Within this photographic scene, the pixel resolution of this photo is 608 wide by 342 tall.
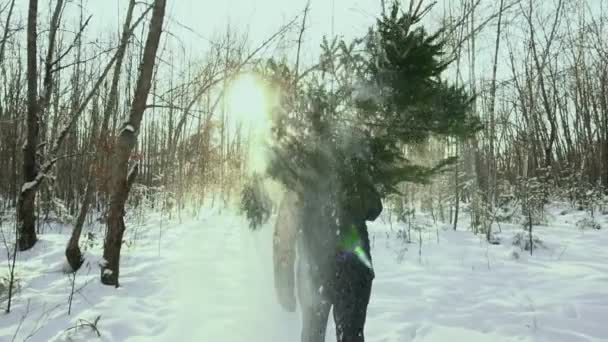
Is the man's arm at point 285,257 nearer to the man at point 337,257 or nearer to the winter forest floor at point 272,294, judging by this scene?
the winter forest floor at point 272,294

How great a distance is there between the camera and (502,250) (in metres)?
7.62

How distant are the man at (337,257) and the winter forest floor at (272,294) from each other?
3.91 ft

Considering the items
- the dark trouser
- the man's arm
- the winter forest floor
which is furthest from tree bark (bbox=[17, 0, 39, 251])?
the dark trouser

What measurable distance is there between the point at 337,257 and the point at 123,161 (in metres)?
3.55

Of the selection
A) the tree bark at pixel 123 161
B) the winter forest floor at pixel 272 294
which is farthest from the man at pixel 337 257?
the tree bark at pixel 123 161

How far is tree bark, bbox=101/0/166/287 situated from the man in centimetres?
300

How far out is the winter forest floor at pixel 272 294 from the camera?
13.5 feet

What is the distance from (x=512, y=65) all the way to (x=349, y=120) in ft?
65.8

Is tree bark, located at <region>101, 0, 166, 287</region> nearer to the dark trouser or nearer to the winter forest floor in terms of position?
the winter forest floor

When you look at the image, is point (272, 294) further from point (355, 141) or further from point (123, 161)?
point (355, 141)

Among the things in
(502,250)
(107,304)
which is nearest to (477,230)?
(502,250)

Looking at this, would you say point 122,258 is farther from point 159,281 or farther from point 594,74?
point 594,74

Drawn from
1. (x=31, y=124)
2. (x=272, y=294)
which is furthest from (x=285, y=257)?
(x=31, y=124)

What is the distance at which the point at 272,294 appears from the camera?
526 centimetres
